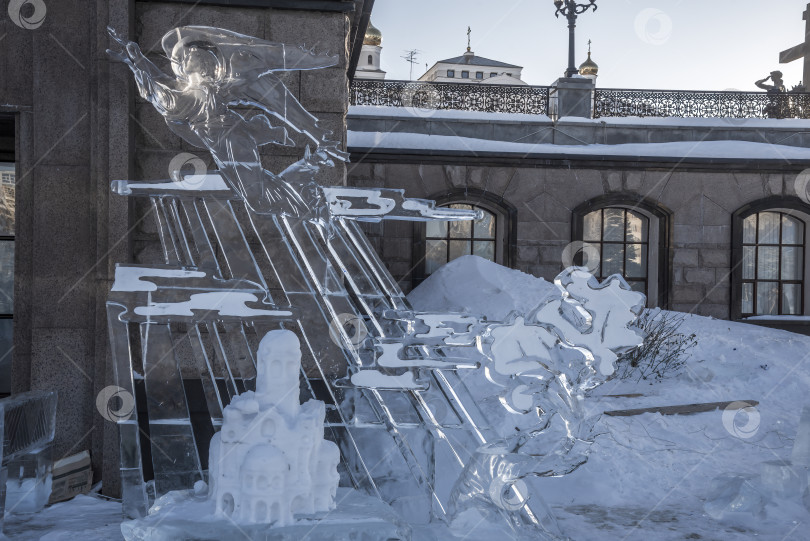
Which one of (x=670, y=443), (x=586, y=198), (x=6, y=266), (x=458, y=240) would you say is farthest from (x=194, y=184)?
(x=586, y=198)

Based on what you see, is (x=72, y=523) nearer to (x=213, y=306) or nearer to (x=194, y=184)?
(x=213, y=306)

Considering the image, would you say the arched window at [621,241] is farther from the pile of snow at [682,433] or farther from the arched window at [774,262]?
the pile of snow at [682,433]

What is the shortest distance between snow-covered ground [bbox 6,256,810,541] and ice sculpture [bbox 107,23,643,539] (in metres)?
0.46

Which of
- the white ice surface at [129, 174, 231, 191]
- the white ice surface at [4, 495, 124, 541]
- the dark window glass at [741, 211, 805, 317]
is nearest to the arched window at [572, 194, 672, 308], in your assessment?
the dark window glass at [741, 211, 805, 317]

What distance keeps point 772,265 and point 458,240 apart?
17.4 ft

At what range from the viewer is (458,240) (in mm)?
11156

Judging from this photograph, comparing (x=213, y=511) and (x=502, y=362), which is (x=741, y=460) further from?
(x=213, y=511)

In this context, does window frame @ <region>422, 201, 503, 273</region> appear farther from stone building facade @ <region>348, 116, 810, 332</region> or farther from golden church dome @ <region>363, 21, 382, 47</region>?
golden church dome @ <region>363, 21, 382, 47</region>

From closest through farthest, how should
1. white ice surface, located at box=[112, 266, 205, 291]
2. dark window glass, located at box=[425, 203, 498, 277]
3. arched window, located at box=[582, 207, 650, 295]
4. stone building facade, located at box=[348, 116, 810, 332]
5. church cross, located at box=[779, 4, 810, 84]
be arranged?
1. white ice surface, located at box=[112, 266, 205, 291]
2. stone building facade, located at box=[348, 116, 810, 332]
3. dark window glass, located at box=[425, 203, 498, 277]
4. arched window, located at box=[582, 207, 650, 295]
5. church cross, located at box=[779, 4, 810, 84]

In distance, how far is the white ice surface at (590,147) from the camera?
34.6 feet

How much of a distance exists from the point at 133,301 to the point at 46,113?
7.17 feet

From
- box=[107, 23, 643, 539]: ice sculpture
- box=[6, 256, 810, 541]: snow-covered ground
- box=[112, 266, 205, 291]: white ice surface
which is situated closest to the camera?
box=[107, 23, 643, 539]: ice sculpture

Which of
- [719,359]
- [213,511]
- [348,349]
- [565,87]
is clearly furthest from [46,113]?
[565,87]

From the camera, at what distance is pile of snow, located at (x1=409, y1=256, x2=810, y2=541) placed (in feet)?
13.6
